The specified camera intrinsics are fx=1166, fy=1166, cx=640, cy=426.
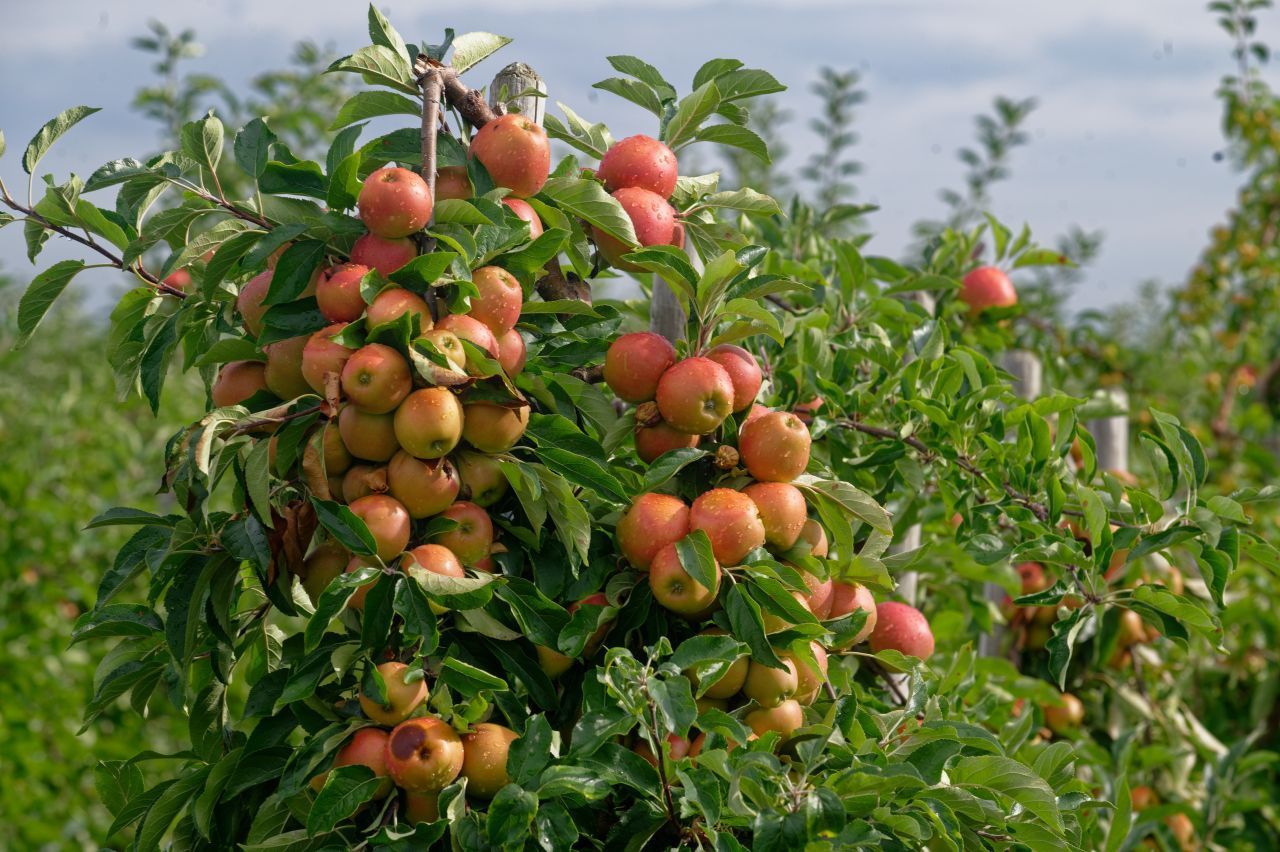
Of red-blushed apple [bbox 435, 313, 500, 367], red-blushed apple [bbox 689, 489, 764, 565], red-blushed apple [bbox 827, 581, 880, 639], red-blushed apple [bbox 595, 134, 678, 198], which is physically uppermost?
red-blushed apple [bbox 595, 134, 678, 198]

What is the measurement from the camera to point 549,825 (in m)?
0.97

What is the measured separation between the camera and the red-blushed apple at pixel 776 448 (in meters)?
1.16

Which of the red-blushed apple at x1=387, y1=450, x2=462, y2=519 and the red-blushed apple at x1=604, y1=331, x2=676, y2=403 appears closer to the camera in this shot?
the red-blushed apple at x1=387, y1=450, x2=462, y2=519

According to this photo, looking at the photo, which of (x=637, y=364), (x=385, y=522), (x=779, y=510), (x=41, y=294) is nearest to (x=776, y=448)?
(x=779, y=510)

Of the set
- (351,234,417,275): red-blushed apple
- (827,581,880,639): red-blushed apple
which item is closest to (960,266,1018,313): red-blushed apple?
(827,581,880,639): red-blushed apple

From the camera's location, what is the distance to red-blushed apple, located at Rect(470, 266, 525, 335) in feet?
3.64

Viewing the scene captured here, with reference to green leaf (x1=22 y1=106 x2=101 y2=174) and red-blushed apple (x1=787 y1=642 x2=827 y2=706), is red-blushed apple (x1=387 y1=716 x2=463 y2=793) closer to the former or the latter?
red-blushed apple (x1=787 y1=642 x2=827 y2=706)

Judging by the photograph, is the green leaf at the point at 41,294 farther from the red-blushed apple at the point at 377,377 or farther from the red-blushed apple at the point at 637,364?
the red-blushed apple at the point at 637,364

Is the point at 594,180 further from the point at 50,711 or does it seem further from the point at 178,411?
the point at 178,411

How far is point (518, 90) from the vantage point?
1344mm

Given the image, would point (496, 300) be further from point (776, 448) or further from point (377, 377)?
point (776, 448)

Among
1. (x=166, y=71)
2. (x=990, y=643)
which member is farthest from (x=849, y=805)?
(x=166, y=71)

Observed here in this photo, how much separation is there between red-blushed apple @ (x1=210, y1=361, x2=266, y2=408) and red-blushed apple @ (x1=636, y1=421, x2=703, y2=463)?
15.3 inches

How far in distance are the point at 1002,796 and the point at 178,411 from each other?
4585 mm
